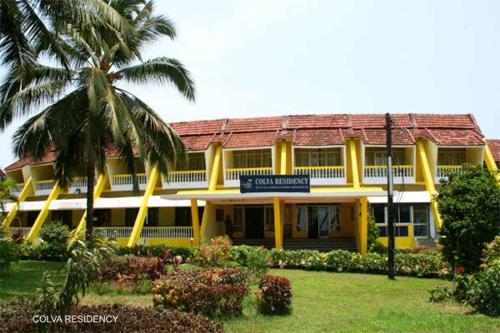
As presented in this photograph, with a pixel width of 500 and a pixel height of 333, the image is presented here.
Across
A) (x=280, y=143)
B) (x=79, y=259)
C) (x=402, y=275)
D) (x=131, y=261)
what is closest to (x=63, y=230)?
(x=280, y=143)

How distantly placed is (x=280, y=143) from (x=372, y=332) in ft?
54.6

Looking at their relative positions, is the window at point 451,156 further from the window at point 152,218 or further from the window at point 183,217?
the window at point 152,218

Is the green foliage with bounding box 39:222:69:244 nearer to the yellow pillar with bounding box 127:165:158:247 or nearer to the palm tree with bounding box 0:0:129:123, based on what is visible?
the yellow pillar with bounding box 127:165:158:247

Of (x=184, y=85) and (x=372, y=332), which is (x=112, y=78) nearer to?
(x=184, y=85)

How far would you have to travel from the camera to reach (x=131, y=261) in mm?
13039

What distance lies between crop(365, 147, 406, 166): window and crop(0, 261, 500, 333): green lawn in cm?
1044

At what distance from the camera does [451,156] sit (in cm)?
2611

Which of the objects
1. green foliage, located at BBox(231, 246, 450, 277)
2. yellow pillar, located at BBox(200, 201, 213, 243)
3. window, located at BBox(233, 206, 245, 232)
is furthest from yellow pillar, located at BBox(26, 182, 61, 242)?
green foliage, located at BBox(231, 246, 450, 277)

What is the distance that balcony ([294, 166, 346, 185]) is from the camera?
79.6 ft

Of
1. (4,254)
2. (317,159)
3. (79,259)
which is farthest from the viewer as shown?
(317,159)

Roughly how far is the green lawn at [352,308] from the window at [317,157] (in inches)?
402

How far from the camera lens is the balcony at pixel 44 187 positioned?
29031 millimetres

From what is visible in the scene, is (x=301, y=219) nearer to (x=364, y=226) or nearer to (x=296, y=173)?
(x=296, y=173)

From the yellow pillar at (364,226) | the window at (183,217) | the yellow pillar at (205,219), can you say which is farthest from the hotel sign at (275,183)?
the window at (183,217)
